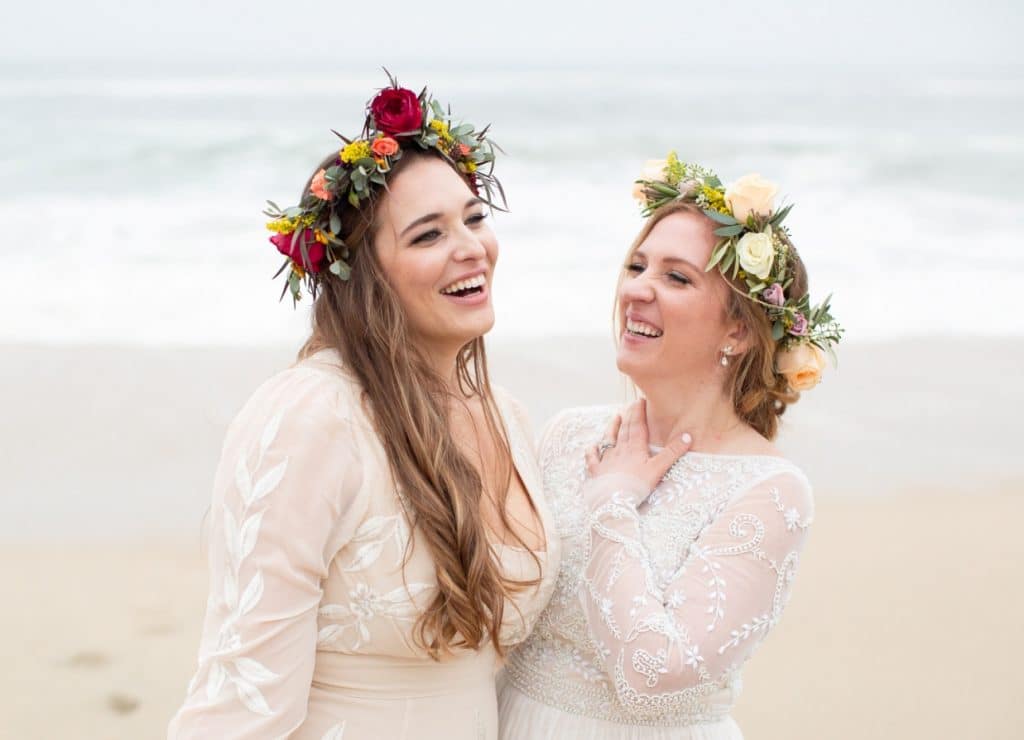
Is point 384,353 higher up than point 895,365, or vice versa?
point 384,353

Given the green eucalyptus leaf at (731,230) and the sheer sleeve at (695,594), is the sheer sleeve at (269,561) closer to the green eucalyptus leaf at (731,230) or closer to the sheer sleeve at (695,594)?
the sheer sleeve at (695,594)

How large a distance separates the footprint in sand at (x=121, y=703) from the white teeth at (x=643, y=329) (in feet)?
11.1

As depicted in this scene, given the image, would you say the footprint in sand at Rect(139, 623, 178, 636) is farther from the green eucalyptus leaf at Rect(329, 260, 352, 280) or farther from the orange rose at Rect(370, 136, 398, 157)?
the orange rose at Rect(370, 136, 398, 157)

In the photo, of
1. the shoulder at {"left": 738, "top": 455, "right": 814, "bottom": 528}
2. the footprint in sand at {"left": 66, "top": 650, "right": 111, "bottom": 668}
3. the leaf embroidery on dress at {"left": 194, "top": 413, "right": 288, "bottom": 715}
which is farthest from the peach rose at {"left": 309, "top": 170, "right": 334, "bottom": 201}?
the footprint in sand at {"left": 66, "top": 650, "right": 111, "bottom": 668}

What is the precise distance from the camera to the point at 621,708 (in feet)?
11.4

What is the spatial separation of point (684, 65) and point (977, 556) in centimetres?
4746

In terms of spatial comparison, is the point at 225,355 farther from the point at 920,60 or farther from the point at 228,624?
the point at 920,60

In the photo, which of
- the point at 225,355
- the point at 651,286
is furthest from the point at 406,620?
the point at 225,355

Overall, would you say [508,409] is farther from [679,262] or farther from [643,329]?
[679,262]

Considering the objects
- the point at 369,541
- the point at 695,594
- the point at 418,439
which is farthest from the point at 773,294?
the point at 369,541

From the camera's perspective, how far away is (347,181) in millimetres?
3197

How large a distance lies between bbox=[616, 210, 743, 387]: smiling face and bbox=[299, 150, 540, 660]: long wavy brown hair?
70 cm

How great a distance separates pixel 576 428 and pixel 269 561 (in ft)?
4.69

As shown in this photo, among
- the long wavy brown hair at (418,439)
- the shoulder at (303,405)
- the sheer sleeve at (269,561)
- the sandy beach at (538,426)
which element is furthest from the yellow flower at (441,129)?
the sandy beach at (538,426)
